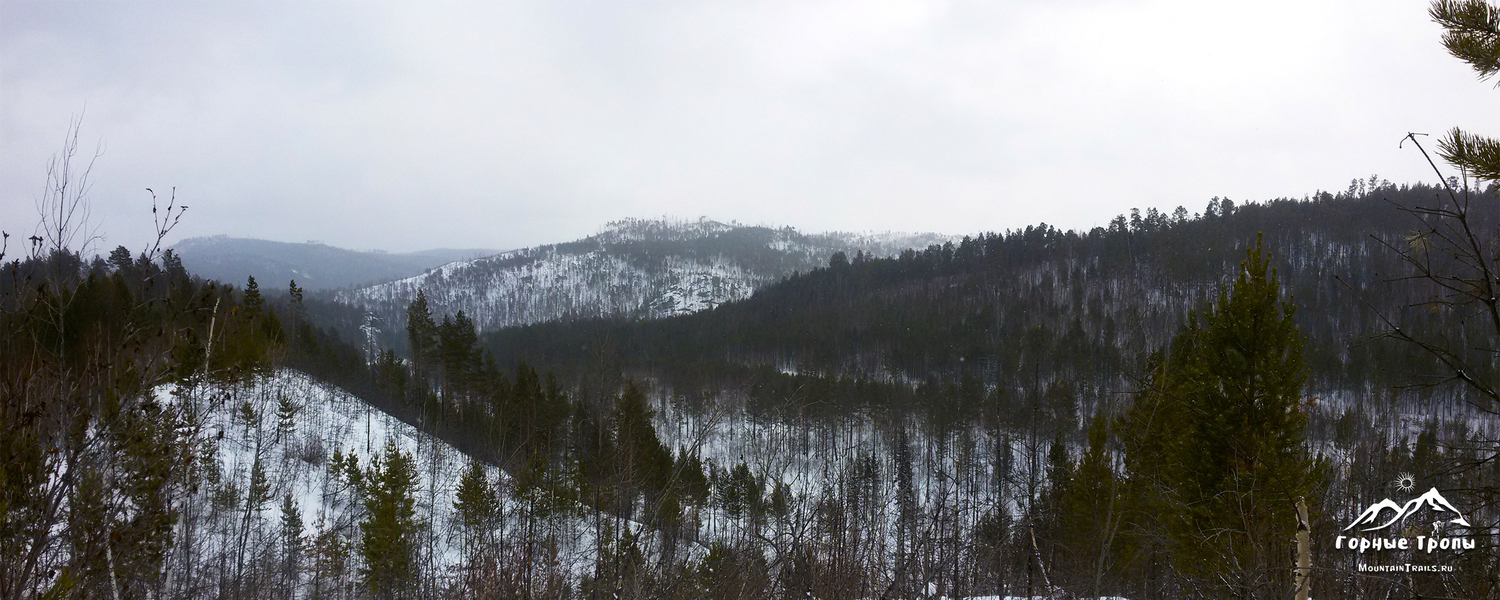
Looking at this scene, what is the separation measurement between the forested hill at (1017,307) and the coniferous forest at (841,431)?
0.68m

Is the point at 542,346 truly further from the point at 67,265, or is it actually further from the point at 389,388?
the point at 67,265

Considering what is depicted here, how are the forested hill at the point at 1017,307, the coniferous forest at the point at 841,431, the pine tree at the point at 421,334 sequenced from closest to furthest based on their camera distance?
the coniferous forest at the point at 841,431 → the pine tree at the point at 421,334 → the forested hill at the point at 1017,307

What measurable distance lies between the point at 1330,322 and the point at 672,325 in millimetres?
89733

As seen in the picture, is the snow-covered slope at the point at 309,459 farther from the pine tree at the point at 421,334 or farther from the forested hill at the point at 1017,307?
the forested hill at the point at 1017,307

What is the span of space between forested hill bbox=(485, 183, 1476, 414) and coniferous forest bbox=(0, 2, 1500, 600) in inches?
26.9

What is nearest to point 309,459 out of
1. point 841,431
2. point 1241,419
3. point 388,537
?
point 388,537

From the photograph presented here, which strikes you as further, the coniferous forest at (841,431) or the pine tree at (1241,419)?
the pine tree at (1241,419)

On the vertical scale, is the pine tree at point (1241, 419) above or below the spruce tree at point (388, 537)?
above

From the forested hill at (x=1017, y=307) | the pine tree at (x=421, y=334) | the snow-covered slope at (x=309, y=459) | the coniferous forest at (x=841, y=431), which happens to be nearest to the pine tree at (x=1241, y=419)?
the coniferous forest at (x=841, y=431)

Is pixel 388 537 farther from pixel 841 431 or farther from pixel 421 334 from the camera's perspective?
pixel 841 431

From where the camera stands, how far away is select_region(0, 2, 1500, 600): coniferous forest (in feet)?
13.4

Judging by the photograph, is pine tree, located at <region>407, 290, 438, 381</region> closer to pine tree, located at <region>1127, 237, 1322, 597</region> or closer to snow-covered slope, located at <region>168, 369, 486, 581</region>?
snow-covered slope, located at <region>168, 369, 486, 581</region>

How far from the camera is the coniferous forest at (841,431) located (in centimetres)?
410

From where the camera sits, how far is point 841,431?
5028 cm
